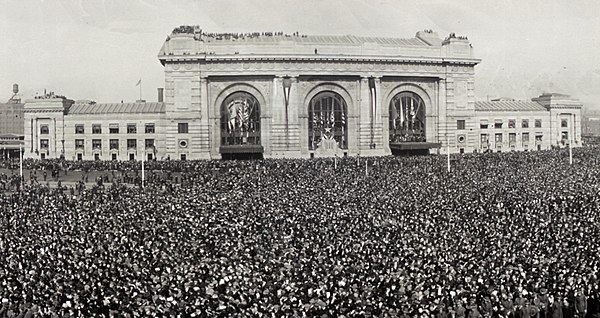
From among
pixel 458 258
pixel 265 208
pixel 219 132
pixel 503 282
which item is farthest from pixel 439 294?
pixel 219 132

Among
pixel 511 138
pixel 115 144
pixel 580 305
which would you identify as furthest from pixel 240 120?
pixel 580 305

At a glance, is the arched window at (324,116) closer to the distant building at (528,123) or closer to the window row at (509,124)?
the distant building at (528,123)

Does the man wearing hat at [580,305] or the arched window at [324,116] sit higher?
the arched window at [324,116]

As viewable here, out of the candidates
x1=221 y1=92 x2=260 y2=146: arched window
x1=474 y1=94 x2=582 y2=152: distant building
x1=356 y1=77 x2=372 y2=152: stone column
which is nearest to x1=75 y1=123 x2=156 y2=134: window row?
x1=221 y1=92 x2=260 y2=146: arched window

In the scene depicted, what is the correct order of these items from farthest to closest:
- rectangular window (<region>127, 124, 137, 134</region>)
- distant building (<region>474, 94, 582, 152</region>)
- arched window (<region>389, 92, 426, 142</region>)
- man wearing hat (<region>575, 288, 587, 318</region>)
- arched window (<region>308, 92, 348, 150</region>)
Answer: distant building (<region>474, 94, 582, 152</region>) < arched window (<region>389, 92, 426, 142</region>) < rectangular window (<region>127, 124, 137, 134</region>) < arched window (<region>308, 92, 348, 150</region>) < man wearing hat (<region>575, 288, 587, 318</region>)

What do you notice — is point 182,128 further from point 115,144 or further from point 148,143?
point 115,144

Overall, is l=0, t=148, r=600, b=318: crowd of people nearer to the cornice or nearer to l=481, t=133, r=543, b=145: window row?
the cornice

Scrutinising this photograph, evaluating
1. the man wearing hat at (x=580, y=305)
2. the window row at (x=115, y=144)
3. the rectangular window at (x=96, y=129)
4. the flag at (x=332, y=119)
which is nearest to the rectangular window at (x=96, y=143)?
the window row at (x=115, y=144)

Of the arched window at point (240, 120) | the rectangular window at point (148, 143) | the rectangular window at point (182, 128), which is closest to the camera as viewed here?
the rectangular window at point (182, 128)

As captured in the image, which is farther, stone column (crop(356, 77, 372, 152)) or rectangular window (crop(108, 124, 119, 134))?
rectangular window (crop(108, 124, 119, 134))
